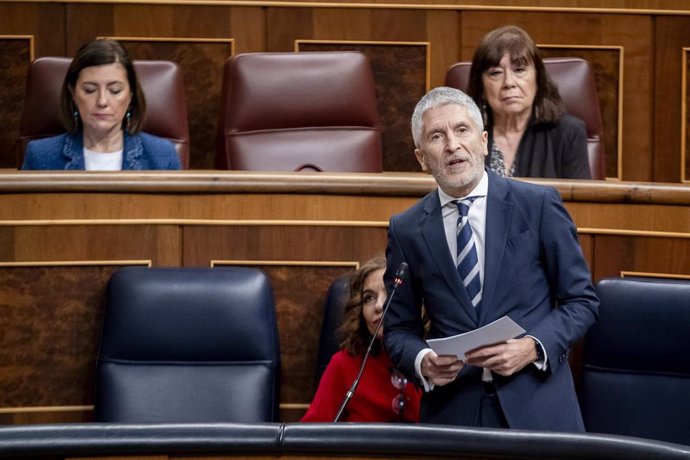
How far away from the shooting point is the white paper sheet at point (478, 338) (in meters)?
1.04

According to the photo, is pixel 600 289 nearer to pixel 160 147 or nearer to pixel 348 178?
pixel 348 178

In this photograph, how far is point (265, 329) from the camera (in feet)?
4.80

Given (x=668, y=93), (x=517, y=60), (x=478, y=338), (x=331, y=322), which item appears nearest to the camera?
(x=478, y=338)

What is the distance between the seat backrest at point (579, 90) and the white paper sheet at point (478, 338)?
991mm

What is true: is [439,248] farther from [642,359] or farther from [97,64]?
[97,64]

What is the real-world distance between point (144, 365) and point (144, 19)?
1005mm

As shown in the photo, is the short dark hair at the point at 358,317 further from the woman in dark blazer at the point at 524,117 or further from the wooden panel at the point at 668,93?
the wooden panel at the point at 668,93

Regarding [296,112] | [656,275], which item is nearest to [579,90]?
Answer: [296,112]

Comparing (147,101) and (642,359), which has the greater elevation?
(147,101)

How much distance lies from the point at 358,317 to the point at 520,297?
31 centimetres

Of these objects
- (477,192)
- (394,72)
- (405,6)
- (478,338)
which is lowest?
(478,338)

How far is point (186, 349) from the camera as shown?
1.45 metres

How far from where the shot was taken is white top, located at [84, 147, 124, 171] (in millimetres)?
1838

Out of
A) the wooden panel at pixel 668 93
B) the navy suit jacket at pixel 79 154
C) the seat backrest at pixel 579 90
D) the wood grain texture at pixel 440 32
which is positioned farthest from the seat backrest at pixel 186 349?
the wooden panel at pixel 668 93
